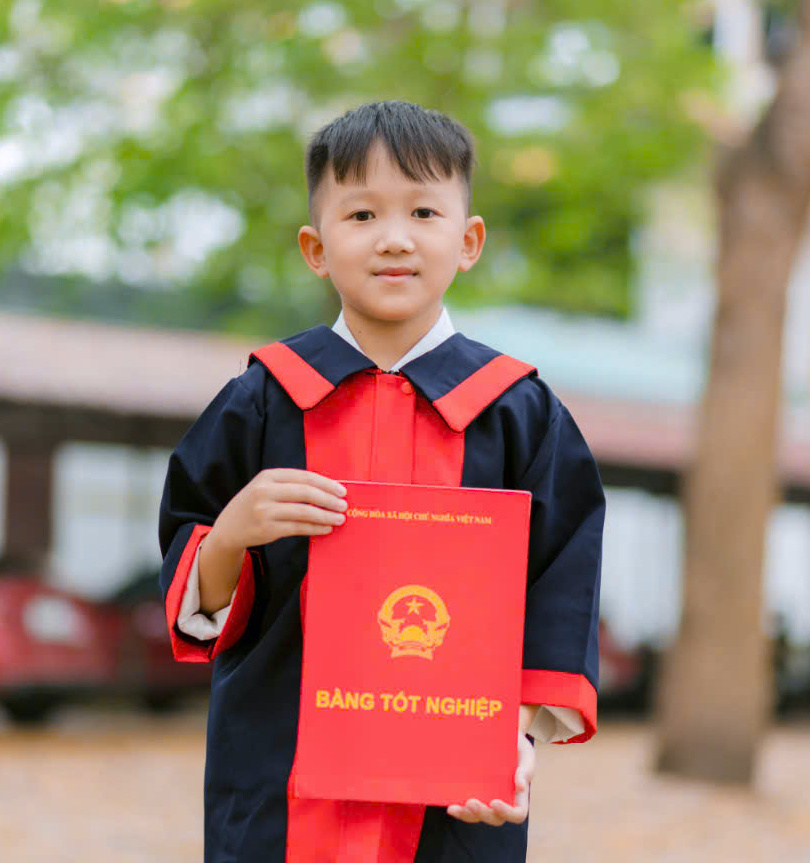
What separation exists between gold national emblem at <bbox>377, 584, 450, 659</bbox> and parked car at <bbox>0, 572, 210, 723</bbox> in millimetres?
8452

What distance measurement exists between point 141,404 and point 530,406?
29.2ft

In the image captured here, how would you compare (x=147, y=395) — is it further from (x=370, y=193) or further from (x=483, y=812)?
(x=483, y=812)

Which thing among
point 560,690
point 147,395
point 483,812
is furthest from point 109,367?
point 483,812

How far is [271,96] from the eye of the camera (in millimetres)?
9797

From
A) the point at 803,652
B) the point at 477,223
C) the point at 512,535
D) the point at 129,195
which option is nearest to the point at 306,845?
the point at 512,535

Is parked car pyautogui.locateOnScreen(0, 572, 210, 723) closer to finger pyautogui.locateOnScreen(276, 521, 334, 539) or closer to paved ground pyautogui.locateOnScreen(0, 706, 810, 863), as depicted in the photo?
paved ground pyautogui.locateOnScreen(0, 706, 810, 863)

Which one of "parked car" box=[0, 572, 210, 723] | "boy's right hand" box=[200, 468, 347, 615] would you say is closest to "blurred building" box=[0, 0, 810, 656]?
"parked car" box=[0, 572, 210, 723]

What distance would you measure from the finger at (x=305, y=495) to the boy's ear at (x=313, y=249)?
398mm

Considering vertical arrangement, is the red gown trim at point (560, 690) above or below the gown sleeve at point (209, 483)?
below

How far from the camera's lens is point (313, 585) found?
1.67 meters

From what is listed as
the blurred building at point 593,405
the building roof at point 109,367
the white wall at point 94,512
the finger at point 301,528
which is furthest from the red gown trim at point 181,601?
the white wall at point 94,512

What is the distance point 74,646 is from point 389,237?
8.86 meters

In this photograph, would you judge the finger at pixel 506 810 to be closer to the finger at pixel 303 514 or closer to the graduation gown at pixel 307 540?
the graduation gown at pixel 307 540

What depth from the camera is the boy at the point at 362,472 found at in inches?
69.9
